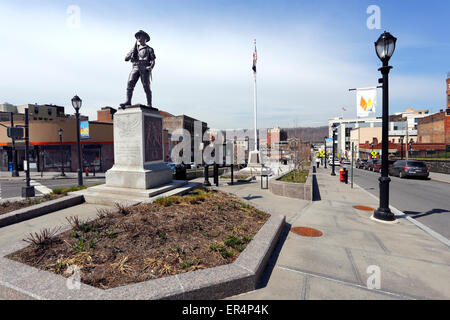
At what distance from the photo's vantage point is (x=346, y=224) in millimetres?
7066

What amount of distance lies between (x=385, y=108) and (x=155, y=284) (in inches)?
320

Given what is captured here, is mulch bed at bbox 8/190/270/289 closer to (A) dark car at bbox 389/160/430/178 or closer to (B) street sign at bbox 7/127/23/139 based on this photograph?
(B) street sign at bbox 7/127/23/139

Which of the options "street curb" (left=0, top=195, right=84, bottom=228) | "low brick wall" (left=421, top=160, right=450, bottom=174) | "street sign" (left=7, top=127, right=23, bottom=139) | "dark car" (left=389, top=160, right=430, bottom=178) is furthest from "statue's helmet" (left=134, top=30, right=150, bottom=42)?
"low brick wall" (left=421, top=160, right=450, bottom=174)

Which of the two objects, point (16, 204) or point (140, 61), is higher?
point (140, 61)

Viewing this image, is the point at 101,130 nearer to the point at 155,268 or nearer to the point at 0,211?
the point at 0,211

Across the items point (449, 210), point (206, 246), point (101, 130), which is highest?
point (101, 130)

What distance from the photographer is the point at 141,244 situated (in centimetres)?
427

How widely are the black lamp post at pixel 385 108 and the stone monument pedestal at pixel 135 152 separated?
7690mm

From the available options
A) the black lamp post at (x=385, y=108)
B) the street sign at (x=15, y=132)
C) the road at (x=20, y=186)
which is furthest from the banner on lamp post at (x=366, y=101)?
the street sign at (x=15, y=132)

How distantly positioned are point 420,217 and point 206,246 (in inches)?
321

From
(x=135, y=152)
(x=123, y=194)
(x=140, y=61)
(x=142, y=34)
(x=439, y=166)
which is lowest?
(x=439, y=166)

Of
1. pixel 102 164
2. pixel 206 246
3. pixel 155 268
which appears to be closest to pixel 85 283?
pixel 155 268

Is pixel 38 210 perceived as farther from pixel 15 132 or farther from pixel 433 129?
pixel 433 129

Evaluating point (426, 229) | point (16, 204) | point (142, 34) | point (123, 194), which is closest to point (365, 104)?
point (426, 229)
